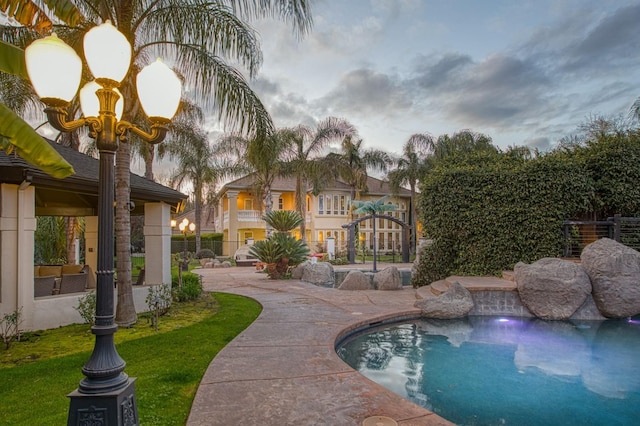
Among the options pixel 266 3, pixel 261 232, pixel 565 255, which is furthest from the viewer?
pixel 261 232

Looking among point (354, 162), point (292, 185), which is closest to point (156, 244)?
point (354, 162)

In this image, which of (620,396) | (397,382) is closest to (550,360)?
(620,396)

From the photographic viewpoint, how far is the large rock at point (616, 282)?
8.29m

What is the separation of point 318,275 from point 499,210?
6904 mm

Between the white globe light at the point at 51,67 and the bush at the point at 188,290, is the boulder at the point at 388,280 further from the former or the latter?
the white globe light at the point at 51,67

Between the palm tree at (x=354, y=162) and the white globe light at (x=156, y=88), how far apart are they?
23820 millimetres

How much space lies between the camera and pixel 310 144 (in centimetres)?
2488

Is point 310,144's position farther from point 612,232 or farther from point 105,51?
point 105,51

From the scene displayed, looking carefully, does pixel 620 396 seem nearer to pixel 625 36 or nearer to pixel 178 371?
pixel 178 371

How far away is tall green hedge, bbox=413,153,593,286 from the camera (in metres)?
10.8

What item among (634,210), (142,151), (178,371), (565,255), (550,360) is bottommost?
(550,360)

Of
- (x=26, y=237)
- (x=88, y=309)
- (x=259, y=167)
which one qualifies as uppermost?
(x=259, y=167)

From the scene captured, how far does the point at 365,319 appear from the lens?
7.52m

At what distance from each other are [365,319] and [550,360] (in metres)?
3.23
